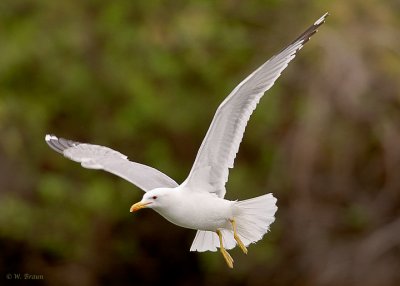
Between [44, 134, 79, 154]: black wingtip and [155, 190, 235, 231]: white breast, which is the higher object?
[44, 134, 79, 154]: black wingtip

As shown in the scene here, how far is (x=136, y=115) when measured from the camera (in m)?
8.41

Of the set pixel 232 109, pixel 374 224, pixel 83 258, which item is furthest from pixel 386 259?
pixel 232 109

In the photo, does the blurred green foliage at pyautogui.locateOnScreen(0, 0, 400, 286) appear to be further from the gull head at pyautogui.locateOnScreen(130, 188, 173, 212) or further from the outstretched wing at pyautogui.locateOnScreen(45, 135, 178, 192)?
the gull head at pyautogui.locateOnScreen(130, 188, 173, 212)

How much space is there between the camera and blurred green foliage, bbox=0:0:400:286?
7.84 metres

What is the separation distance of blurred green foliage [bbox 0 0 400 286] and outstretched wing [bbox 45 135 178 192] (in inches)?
110

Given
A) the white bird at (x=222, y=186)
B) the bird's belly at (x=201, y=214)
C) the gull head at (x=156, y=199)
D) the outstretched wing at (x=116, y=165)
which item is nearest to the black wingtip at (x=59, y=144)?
the outstretched wing at (x=116, y=165)

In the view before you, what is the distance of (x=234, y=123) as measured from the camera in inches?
176

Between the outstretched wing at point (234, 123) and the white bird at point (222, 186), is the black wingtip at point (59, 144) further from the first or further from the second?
the outstretched wing at point (234, 123)

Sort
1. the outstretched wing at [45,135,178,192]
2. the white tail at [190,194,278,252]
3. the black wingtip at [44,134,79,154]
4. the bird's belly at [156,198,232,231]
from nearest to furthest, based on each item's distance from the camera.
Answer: the bird's belly at [156,198,232,231] < the white tail at [190,194,278,252] < the outstretched wing at [45,135,178,192] < the black wingtip at [44,134,79,154]

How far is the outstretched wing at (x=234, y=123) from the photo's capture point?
173 inches

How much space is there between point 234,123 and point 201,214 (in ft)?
1.51

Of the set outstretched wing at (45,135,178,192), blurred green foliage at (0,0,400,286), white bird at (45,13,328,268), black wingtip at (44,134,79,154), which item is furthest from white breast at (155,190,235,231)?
blurred green foliage at (0,0,400,286)

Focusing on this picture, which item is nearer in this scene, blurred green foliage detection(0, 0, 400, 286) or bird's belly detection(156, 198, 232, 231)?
bird's belly detection(156, 198, 232, 231)

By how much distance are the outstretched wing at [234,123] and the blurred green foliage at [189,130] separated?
324 centimetres
